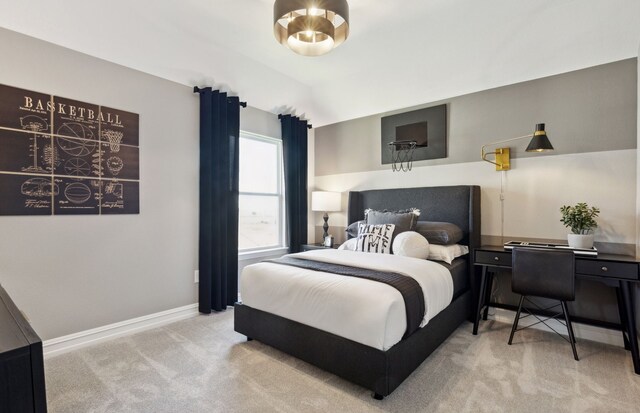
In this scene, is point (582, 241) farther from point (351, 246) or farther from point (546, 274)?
point (351, 246)

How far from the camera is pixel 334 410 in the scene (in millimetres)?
1770

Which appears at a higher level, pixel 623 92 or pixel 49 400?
pixel 623 92

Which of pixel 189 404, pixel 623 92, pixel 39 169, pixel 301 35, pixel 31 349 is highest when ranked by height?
pixel 301 35

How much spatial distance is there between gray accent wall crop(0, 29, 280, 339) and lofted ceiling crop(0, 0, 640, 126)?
0.62 ft

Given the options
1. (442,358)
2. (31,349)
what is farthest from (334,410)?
(31,349)

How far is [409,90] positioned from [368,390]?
3.12m

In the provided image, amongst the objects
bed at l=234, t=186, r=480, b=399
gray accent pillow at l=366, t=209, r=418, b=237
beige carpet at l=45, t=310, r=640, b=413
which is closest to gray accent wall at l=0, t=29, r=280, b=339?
beige carpet at l=45, t=310, r=640, b=413

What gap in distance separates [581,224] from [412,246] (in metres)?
1.37

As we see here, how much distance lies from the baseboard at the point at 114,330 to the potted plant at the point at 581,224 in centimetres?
365

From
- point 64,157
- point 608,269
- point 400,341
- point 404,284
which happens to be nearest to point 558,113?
point 608,269

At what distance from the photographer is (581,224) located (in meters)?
2.59

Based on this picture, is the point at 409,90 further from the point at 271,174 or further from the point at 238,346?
the point at 238,346

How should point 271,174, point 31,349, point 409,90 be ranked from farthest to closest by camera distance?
point 271,174, point 409,90, point 31,349

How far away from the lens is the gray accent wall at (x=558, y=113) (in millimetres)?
2643
